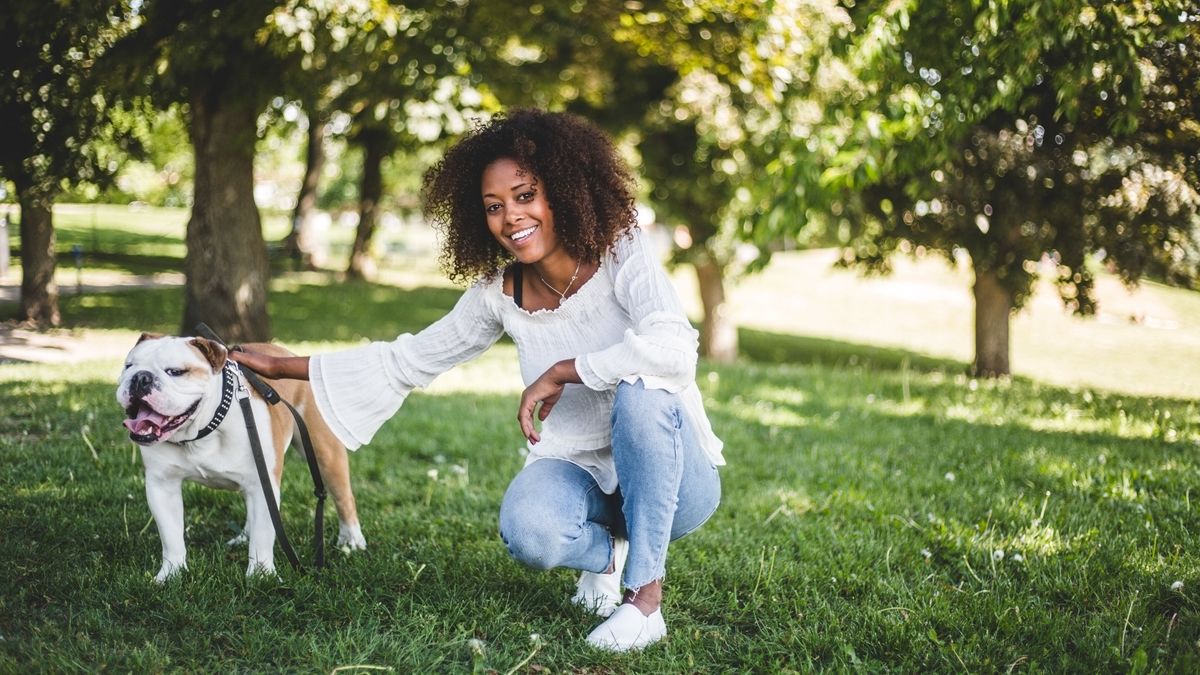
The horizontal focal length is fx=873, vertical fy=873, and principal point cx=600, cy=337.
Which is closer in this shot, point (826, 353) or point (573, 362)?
point (573, 362)

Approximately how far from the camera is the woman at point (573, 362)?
115 inches

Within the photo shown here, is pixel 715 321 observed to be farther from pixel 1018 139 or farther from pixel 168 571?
pixel 168 571

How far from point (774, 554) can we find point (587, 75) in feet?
32.6

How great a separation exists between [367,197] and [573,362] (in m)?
19.4

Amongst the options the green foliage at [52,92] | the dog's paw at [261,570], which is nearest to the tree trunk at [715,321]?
the green foliage at [52,92]

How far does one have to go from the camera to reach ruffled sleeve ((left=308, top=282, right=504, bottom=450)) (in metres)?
3.30

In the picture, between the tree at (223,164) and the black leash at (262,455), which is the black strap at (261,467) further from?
the tree at (223,164)

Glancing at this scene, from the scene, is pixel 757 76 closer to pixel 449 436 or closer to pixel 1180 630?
pixel 449 436

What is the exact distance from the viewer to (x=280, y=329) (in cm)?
1322

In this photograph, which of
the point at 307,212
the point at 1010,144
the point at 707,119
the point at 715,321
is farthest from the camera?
the point at 307,212

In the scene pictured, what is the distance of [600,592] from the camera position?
325cm

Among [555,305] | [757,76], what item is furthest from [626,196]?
[757,76]

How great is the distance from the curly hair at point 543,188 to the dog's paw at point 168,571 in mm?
1504

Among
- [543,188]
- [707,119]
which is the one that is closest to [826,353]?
[707,119]
